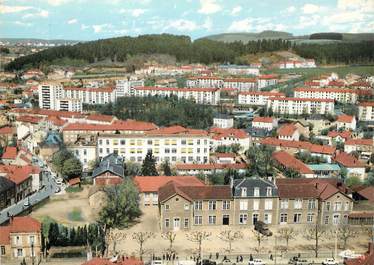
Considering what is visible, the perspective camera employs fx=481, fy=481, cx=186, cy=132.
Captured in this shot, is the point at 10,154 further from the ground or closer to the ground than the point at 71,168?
further from the ground

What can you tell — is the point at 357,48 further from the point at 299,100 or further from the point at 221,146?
the point at 221,146

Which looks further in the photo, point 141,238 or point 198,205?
point 198,205

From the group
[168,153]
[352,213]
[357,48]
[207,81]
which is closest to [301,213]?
[352,213]

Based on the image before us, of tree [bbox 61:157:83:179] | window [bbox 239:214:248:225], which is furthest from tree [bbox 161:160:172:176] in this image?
window [bbox 239:214:248:225]

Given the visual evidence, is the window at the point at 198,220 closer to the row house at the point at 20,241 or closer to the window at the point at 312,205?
the window at the point at 312,205

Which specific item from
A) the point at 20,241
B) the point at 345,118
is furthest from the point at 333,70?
the point at 20,241

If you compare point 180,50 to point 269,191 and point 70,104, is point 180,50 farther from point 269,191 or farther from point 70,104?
point 269,191
